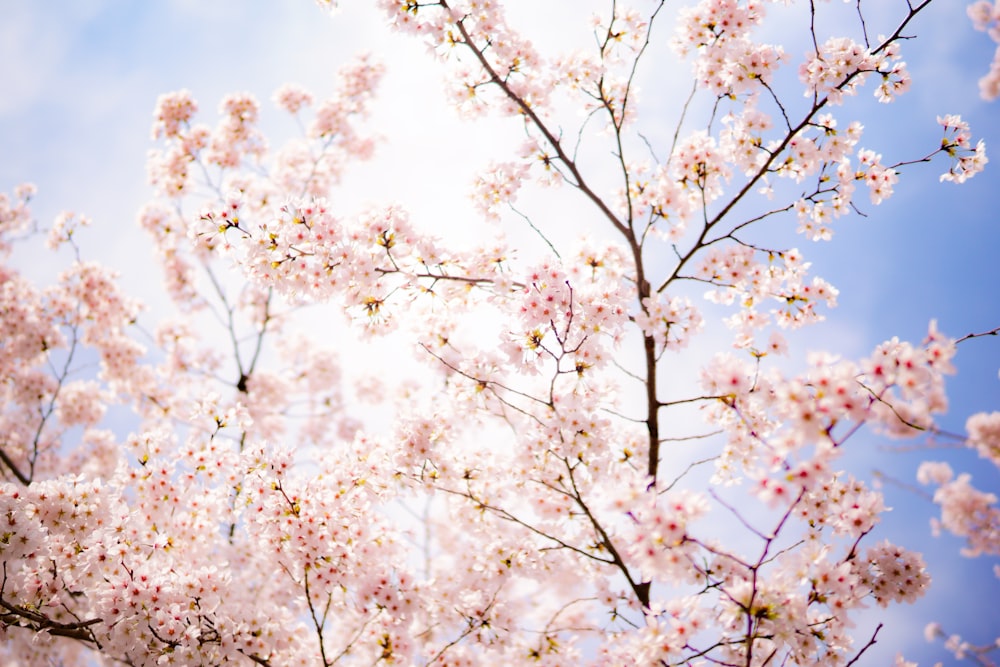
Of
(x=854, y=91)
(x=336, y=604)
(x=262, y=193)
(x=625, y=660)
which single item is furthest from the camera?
(x=262, y=193)

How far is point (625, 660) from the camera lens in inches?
167

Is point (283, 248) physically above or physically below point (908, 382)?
above

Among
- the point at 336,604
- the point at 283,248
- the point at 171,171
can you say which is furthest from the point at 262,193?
the point at 336,604

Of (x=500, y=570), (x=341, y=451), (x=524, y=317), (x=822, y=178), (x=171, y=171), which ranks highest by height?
(x=171, y=171)

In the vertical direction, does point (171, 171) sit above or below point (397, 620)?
above

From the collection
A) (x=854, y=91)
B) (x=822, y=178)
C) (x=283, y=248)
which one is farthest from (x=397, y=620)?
(x=854, y=91)

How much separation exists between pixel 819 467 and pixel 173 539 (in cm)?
543

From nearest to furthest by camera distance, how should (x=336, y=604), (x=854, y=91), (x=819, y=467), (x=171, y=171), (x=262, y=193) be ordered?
(x=819, y=467), (x=854, y=91), (x=336, y=604), (x=171, y=171), (x=262, y=193)

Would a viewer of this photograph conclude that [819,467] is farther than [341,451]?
No

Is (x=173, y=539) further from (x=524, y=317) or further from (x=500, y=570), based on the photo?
(x=524, y=317)

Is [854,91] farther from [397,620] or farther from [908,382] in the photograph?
[397,620]

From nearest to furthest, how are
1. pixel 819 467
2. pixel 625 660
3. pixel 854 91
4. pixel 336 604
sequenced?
pixel 819 467
pixel 625 660
pixel 854 91
pixel 336 604

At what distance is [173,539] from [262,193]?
22.8 feet

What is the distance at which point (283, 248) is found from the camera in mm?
4395
